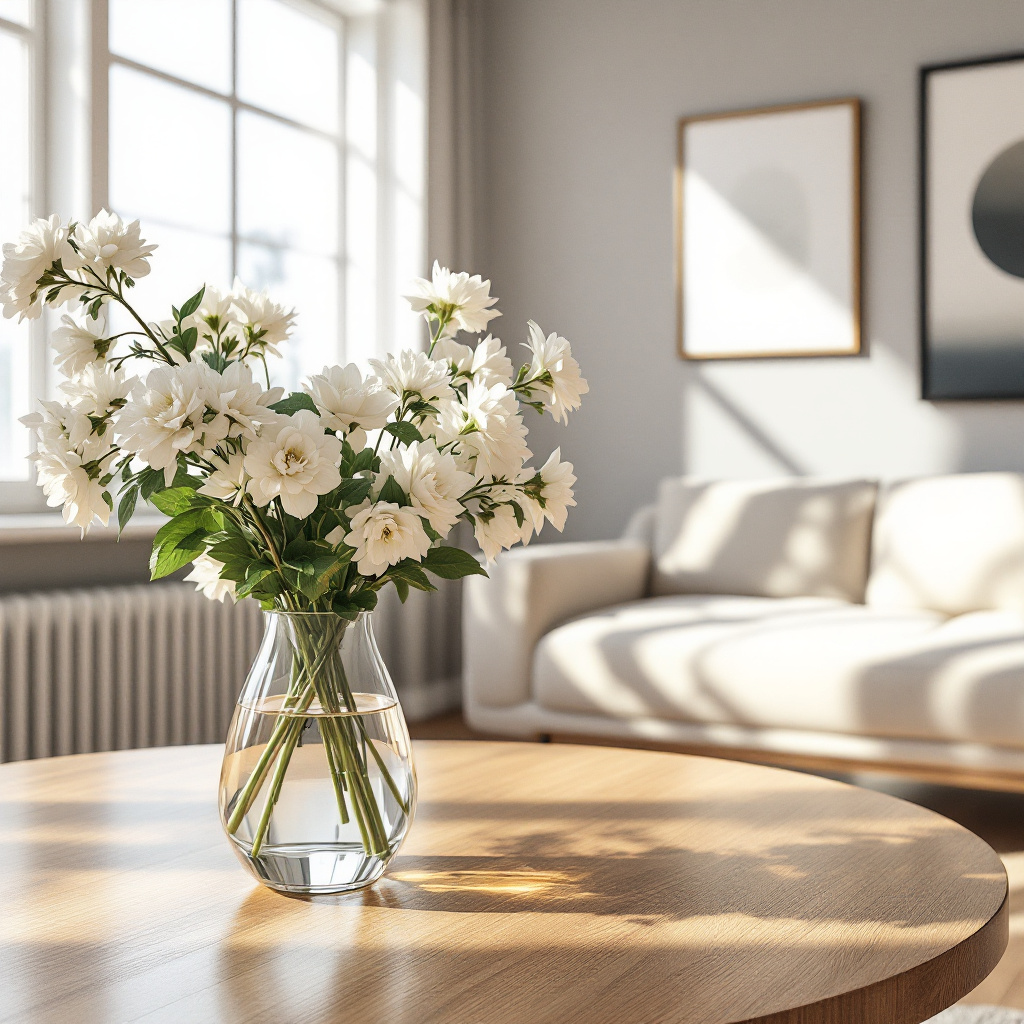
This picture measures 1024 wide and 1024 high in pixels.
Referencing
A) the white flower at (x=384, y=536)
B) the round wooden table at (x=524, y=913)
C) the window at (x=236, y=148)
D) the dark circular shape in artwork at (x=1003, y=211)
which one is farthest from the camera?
the dark circular shape in artwork at (x=1003, y=211)

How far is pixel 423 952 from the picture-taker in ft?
2.77

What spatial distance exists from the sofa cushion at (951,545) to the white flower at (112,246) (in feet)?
9.12

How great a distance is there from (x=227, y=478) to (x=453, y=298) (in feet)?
0.93

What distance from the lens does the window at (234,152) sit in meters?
3.09

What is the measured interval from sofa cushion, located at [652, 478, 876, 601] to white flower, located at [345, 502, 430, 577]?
2795 millimetres

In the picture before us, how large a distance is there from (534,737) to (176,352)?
8.01 ft

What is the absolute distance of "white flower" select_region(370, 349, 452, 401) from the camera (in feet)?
3.21

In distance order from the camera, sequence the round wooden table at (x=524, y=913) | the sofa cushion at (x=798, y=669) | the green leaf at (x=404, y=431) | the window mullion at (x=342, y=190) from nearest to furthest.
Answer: the round wooden table at (x=524, y=913)
the green leaf at (x=404, y=431)
the sofa cushion at (x=798, y=669)
the window mullion at (x=342, y=190)

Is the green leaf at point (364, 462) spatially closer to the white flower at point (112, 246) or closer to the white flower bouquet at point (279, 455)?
the white flower bouquet at point (279, 455)

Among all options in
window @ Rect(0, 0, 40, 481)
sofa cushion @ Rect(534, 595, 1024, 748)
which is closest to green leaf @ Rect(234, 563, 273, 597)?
sofa cushion @ Rect(534, 595, 1024, 748)

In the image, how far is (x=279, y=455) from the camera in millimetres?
849

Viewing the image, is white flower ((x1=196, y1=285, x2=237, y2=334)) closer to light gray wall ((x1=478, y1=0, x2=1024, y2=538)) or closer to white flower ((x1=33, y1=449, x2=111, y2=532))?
white flower ((x1=33, y1=449, x2=111, y2=532))

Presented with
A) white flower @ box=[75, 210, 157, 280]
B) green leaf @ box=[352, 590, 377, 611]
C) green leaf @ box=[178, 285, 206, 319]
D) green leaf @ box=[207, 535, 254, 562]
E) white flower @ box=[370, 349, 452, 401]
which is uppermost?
white flower @ box=[75, 210, 157, 280]

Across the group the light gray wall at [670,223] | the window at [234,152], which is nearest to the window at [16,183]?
the window at [234,152]
